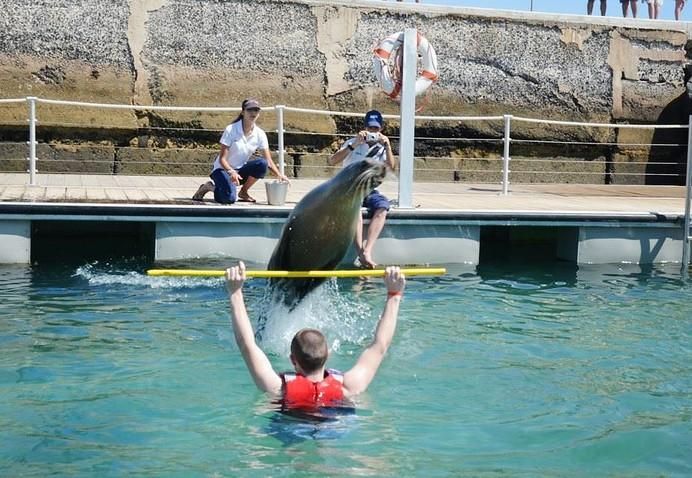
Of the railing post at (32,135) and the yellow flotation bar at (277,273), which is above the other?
the railing post at (32,135)

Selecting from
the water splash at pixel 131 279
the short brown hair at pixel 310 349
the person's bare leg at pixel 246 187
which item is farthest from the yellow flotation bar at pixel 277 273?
the person's bare leg at pixel 246 187

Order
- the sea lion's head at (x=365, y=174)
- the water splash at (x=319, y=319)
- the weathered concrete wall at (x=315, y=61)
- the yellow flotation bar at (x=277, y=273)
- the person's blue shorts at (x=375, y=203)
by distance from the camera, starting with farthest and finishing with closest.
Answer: the weathered concrete wall at (x=315, y=61)
the person's blue shorts at (x=375, y=203)
the water splash at (x=319, y=319)
the sea lion's head at (x=365, y=174)
the yellow flotation bar at (x=277, y=273)

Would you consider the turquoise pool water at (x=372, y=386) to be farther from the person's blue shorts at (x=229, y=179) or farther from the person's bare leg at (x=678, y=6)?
the person's bare leg at (x=678, y=6)

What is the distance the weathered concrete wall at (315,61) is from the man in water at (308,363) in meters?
9.63

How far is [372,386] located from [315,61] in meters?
9.55

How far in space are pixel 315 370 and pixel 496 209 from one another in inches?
258

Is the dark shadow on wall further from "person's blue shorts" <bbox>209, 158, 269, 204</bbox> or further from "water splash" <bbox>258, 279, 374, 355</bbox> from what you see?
"water splash" <bbox>258, 279, 374, 355</bbox>

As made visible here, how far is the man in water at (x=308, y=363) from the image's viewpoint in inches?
204

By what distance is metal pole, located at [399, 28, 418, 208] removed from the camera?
11.0 metres

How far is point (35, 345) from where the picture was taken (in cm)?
739

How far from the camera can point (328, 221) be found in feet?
20.3

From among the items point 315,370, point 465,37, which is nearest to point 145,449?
point 315,370

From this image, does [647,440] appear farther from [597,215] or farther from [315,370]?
[597,215]

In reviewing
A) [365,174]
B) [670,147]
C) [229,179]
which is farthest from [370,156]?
[670,147]
